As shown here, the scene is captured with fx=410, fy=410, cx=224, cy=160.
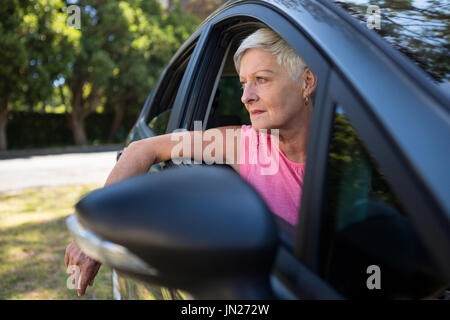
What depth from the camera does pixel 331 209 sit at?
2.80 feet

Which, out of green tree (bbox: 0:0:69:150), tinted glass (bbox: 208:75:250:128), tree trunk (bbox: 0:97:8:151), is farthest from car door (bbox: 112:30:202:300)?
tree trunk (bbox: 0:97:8:151)

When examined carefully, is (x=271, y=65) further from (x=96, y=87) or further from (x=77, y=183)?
(x=96, y=87)

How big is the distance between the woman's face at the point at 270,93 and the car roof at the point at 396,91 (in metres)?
0.47

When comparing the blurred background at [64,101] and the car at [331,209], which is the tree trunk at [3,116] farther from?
the car at [331,209]

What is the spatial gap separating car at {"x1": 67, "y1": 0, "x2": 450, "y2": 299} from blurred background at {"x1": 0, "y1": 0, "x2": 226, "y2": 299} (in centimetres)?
237

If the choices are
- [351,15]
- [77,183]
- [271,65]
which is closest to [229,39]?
[271,65]

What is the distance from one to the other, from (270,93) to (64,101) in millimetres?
20429

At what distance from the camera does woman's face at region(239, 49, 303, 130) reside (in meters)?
1.45

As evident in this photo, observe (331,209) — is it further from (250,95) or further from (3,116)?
(3,116)

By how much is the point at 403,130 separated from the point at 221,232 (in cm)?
36

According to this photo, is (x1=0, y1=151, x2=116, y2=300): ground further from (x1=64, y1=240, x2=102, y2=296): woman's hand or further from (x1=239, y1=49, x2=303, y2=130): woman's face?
(x1=239, y1=49, x2=303, y2=130): woman's face

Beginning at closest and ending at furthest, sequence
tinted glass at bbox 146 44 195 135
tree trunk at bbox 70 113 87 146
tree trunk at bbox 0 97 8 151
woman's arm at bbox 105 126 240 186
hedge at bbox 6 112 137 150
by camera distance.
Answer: woman's arm at bbox 105 126 240 186
tinted glass at bbox 146 44 195 135
tree trunk at bbox 0 97 8 151
hedge at bbox 6 112 137 150
tree trunk at bbox 70 113 87 146

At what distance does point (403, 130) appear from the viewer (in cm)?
71

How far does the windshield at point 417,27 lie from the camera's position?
87 cm
